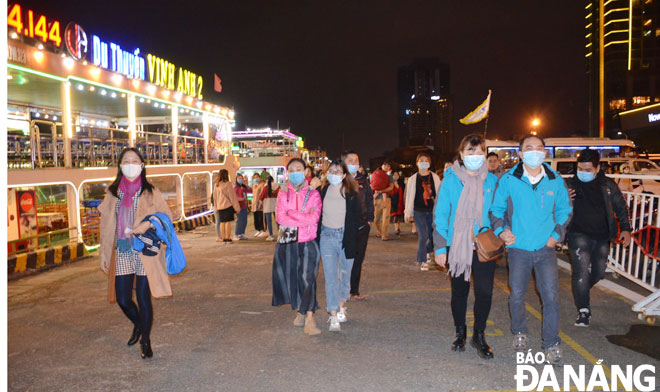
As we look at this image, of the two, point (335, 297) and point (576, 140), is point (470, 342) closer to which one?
point (335, 297)

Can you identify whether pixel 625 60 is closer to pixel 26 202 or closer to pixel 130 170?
pixel 26 202

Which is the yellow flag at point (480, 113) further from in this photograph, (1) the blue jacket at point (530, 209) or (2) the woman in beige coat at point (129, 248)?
(2) the woman in beige coat at point (129, 248)

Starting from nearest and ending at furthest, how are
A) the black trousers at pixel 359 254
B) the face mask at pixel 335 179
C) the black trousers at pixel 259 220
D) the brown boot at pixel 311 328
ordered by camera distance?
the brown boot at pixel 311 328 < the face mask at pixel 335 179 < the black trousers at pixel 359 254 < the black trousers at pixel 259 220

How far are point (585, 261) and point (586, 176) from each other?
Answer: 0.92m

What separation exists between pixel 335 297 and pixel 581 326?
8.63ft

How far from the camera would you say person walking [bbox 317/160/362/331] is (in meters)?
5.10

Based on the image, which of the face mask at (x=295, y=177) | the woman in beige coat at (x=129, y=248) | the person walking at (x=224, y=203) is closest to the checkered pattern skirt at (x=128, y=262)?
the woman in beige coat at (x=129, y=248)


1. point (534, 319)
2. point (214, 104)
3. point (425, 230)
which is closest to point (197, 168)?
point (214, 104)

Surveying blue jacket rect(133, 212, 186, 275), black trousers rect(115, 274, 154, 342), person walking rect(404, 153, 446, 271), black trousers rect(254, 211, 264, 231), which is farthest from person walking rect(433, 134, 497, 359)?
black trousers rect(254, 211, 264, 231)

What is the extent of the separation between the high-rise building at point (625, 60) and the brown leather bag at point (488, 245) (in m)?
88.0

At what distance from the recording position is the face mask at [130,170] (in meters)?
4.41

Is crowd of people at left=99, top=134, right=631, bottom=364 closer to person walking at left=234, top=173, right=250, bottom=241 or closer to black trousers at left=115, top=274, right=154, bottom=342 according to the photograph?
black trousers at left=115, top=274, right=154, bottom=342

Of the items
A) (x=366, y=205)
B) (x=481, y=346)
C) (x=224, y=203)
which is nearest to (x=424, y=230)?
(x=366, y=205)

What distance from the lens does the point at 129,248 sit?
4.38 meters
